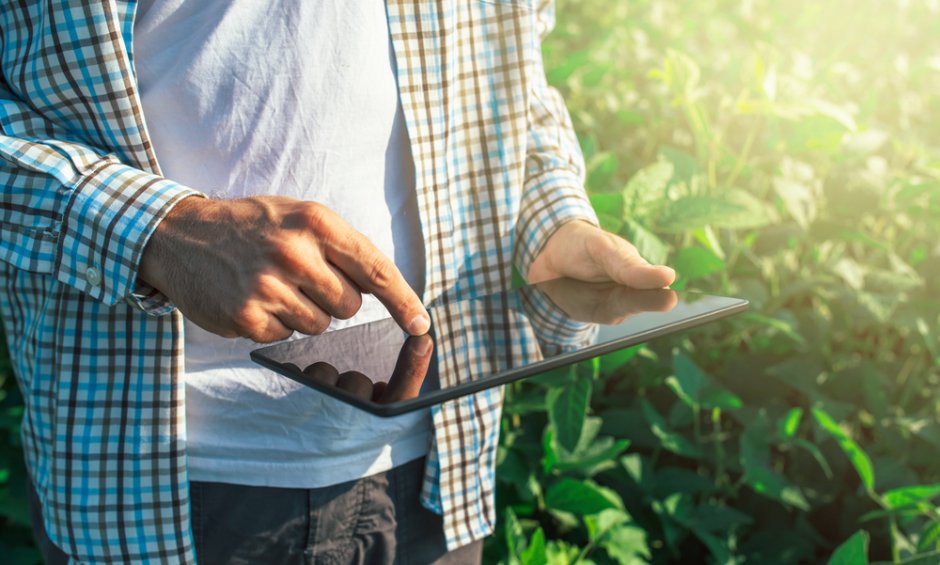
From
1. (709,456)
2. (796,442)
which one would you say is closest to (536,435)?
(709,456)

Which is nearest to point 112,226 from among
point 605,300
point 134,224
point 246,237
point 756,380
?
point 134,224

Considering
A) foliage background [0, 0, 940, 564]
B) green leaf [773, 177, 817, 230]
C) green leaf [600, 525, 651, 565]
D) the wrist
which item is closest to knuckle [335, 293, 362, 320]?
the wrist

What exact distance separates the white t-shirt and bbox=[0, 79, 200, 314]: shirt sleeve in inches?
3.8

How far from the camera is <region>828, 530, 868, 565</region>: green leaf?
1.13 m

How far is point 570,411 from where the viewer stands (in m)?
1.19

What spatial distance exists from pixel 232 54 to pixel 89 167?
0.59 feet

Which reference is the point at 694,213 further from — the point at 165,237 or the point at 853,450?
the point at 165,237

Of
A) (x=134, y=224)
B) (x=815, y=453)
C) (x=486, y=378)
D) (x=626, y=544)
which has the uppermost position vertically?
(x=134, y=224)

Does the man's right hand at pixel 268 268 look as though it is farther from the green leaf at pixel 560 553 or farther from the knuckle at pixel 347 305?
the green leaf at pixel 560 553

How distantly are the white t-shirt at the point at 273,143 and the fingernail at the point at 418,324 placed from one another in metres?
0.15

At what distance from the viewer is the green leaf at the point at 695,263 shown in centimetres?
128

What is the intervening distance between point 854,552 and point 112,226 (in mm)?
985

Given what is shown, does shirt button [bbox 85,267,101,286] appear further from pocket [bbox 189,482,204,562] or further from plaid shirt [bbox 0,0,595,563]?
pocket [bbox 189,482,204,562]

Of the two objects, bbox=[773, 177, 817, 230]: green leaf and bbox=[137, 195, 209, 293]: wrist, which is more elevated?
bbox=[137, 195, 209, 293]: wrist
